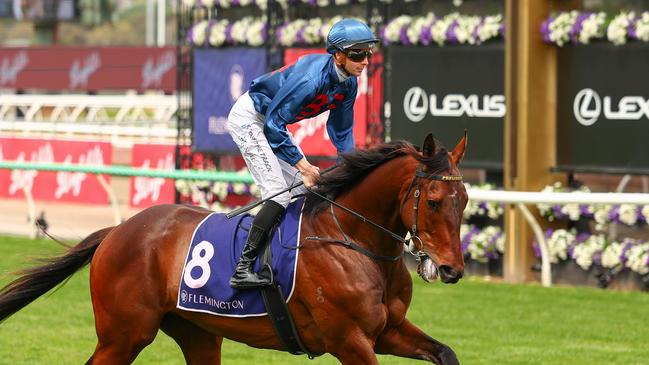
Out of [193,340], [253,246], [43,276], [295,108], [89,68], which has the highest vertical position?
[89,68]

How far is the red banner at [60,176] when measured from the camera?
14609 millimetres

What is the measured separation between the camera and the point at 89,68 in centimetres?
2588

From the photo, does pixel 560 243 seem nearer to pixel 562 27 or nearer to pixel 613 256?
pixel 613 256

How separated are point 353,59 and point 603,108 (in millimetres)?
4849

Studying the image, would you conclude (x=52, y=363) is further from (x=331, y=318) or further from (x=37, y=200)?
(x=37, y=200)

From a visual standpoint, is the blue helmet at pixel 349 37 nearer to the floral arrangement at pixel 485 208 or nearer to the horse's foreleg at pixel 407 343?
the horse's foreleg at pixel 407 343

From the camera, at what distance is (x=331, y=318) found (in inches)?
214

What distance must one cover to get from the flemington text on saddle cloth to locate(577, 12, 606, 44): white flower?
4.84 m

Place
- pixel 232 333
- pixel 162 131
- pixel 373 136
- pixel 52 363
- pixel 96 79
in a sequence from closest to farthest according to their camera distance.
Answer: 1. pixel 232 333
2. pixel 52 363
3. pixel 373 136
4. pixel 162 131
5. pixel 96 79

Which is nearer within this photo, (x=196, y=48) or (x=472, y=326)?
(x=472, y=326)

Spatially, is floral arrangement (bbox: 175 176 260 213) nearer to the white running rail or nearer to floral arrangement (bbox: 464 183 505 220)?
floral arrangement (bbox: 464 183 505 220)

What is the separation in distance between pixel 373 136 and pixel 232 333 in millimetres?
5735

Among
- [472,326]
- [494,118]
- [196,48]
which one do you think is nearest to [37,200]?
[196,48]

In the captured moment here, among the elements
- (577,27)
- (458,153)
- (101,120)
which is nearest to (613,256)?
(577,27)
